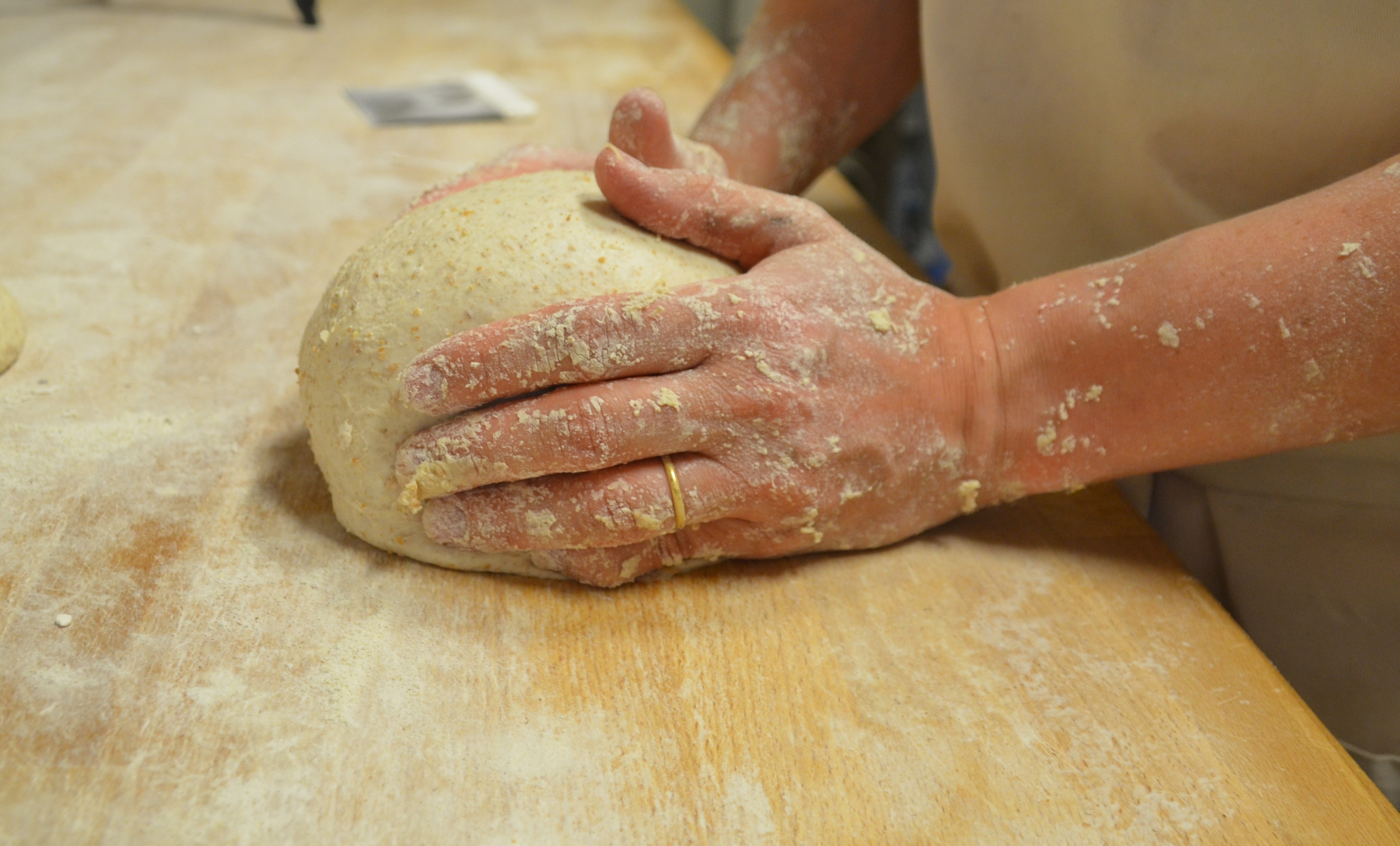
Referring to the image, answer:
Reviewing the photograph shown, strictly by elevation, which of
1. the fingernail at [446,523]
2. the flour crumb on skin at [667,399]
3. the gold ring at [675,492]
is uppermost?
the flour crumb on skin at [667,399]

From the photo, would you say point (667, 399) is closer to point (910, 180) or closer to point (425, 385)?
point (425, 385)

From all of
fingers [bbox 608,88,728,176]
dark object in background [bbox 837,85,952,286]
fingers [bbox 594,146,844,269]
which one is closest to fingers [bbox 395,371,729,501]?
fingers [bbox 594,146,844,269]

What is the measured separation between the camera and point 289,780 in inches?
31.8

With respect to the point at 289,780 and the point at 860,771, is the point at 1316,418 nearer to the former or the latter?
the point at 860,771

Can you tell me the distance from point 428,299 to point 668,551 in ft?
1.23

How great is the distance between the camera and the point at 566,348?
0.93 m

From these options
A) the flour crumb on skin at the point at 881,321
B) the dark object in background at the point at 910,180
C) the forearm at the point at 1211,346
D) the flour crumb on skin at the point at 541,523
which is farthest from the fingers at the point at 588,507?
the dark object in background at the point at 910,180

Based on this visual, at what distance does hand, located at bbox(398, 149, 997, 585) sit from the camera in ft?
3.08

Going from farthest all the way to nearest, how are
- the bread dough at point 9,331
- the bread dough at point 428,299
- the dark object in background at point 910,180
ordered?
1. the dark object in background at point 910,180
2. the bread dough at point 9,331
3. the bread dough at point 428,299

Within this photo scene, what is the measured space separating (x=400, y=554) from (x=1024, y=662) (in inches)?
27.0

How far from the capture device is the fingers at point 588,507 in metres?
0.97

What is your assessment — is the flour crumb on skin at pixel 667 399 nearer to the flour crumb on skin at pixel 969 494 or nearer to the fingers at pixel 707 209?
the fingers at pixel 707 209

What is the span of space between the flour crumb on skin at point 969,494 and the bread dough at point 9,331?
50.0 inches

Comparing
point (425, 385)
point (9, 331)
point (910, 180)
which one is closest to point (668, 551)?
point (425, 385)
